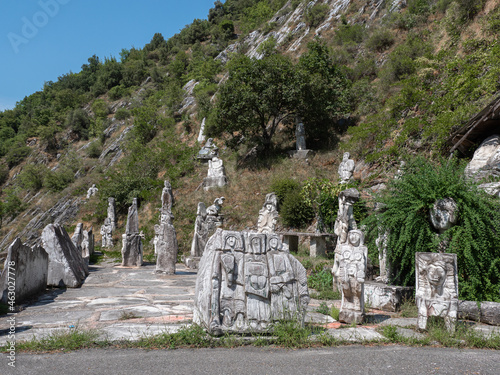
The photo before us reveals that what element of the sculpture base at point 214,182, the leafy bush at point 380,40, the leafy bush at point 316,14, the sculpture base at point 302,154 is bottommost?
the sculpture base at point 214,182

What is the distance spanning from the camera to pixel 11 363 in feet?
10.0

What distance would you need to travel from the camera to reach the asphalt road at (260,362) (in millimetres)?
3002

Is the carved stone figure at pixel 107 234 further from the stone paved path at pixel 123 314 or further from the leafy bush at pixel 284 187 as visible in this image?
the stone paved path at pixel 123 314

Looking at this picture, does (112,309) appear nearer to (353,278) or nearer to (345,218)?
(353,278)

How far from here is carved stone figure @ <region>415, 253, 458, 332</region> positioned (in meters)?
4.21

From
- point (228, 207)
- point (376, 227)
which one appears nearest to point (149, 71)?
point (228, 207)

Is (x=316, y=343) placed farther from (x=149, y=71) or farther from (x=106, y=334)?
(x=149, y=71)

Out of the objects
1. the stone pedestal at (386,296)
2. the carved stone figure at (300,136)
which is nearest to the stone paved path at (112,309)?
the stone pedestal at (386,296)

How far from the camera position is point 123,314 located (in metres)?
4.86

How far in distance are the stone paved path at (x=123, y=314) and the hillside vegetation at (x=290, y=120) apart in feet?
8.44

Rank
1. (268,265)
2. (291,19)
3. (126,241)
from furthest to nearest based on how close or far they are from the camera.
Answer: (291,19) → (126,241) → (268,265)

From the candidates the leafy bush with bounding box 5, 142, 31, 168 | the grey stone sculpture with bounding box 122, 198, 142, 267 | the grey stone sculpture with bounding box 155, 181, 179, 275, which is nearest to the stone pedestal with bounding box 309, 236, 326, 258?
the grey stone sculpture with bounding box 155, 181, 179, 275

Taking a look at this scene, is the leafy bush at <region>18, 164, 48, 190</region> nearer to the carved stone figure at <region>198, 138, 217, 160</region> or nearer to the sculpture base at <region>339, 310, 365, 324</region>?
the carved stone figure at <region>198, 138, 217, 160</region>

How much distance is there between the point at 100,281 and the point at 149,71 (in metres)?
55.6
